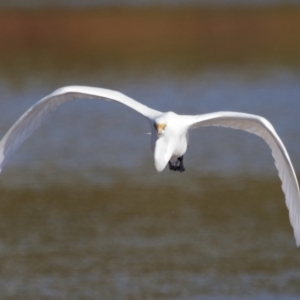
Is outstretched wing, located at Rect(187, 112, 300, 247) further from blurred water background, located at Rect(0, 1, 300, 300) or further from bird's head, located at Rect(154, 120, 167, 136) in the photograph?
blurred water background, located at Rect(0, 1, 300, 300)

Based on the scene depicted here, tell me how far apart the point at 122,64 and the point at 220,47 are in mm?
2889

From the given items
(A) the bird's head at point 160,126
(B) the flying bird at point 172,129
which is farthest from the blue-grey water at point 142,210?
(A) the bird's head at point 160,126

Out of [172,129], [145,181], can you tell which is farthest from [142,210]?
[172,129]

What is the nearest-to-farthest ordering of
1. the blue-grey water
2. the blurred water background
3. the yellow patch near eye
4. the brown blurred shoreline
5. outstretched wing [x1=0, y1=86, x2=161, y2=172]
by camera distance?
the yellow patch near eye, outstretched wing [x1=0, y1=86, x2=161, y2=172], the blue-grey water, the blurred water background, the brown blurred shoreline

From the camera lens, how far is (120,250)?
33.8 ft

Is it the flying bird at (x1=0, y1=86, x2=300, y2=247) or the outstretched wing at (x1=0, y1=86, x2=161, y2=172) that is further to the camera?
the outstretched wing at (x1=0, y1=86, x2=161, y2=172)

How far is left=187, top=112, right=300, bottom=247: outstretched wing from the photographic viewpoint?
693 centimetres

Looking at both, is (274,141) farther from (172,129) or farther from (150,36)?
(150,36)

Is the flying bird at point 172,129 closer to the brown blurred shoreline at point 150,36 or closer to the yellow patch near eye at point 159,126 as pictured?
the yellow patch near eye at point 159,126

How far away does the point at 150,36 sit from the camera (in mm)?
25250

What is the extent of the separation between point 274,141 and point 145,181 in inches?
230

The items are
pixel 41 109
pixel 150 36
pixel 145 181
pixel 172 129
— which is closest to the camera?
pixel 172 129

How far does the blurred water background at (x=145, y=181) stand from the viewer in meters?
9.65

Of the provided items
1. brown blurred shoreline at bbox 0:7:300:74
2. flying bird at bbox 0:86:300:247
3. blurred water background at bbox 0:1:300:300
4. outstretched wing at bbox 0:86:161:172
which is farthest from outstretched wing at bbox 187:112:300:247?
brown blurred shoreline at bbox 0:7:300:74
